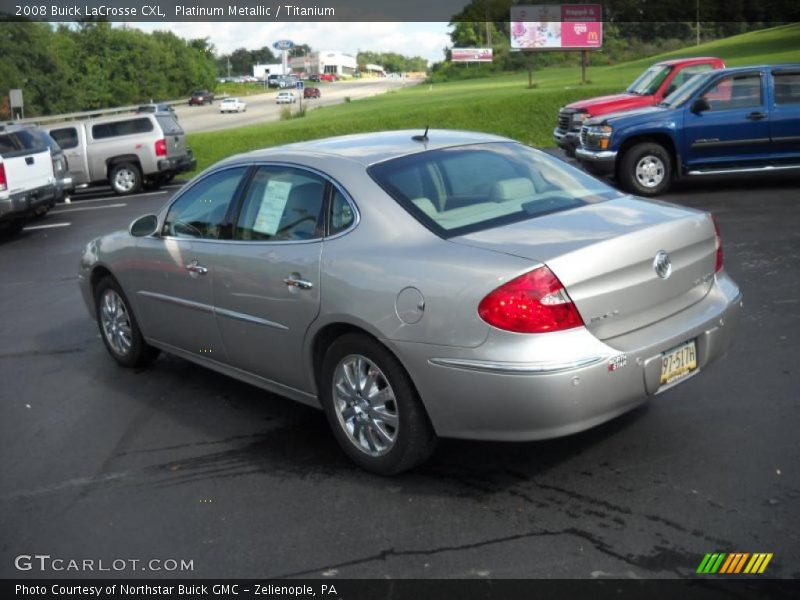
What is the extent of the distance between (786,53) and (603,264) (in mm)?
41079

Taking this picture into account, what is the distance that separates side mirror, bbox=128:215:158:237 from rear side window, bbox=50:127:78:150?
1693 cm

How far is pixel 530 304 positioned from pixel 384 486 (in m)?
1.21

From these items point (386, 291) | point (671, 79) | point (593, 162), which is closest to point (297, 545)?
point (386, 291)

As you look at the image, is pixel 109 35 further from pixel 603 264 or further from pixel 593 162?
pixel 603 264

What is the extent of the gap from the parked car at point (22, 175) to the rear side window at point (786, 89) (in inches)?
449

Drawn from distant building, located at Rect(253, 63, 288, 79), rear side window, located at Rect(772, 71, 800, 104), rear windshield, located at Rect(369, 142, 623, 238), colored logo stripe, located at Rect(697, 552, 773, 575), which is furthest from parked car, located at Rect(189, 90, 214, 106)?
colored logo stripe, located at Rect(697, 552, 773, 575)

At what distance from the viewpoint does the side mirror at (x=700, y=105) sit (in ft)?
44.0

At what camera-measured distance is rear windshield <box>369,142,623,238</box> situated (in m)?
4.75

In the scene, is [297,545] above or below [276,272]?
below

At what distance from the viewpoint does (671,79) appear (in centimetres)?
1828

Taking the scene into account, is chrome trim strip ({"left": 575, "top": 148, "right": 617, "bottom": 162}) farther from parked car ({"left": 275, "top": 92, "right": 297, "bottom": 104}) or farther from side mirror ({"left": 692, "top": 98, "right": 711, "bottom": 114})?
parked car ({"left": 275, "top": 92, "right": 297, "bottom": 104})
